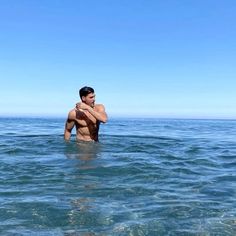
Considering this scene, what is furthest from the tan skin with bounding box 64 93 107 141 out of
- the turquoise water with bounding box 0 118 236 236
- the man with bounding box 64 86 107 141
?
the turquoise water with bounding box 0 118 236 236

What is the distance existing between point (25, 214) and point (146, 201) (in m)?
1.93

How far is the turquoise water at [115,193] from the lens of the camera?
5711 mm

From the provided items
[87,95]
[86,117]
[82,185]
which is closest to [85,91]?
[87,95]

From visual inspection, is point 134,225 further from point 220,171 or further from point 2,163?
point 2,163

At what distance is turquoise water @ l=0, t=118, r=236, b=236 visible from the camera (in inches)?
225

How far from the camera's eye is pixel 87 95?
13.0 metres

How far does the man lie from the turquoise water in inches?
54.7

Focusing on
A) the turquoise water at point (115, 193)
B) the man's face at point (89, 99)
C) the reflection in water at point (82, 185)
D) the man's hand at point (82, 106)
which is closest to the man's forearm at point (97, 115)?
the man's hand at point (82, 106)

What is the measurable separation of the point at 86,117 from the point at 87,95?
3.58ft

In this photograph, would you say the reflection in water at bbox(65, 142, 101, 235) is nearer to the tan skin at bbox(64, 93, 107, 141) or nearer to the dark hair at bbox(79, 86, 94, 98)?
the tan skin at bbox(64, 93, 107, 141)

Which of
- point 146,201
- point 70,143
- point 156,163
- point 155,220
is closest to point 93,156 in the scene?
point 156,163

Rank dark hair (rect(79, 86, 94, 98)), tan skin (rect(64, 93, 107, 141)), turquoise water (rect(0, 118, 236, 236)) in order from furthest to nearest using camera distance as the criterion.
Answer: tan skin (rect(64, 93, 107, 141)) < dark hair (rect(79, 86, 94, 98)) < turquoise water (rect(0, 118, 236, 236))

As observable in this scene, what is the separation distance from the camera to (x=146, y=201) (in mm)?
6879

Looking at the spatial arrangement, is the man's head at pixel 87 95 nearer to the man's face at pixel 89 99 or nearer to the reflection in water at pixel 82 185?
the man's face at pixel 89 99
